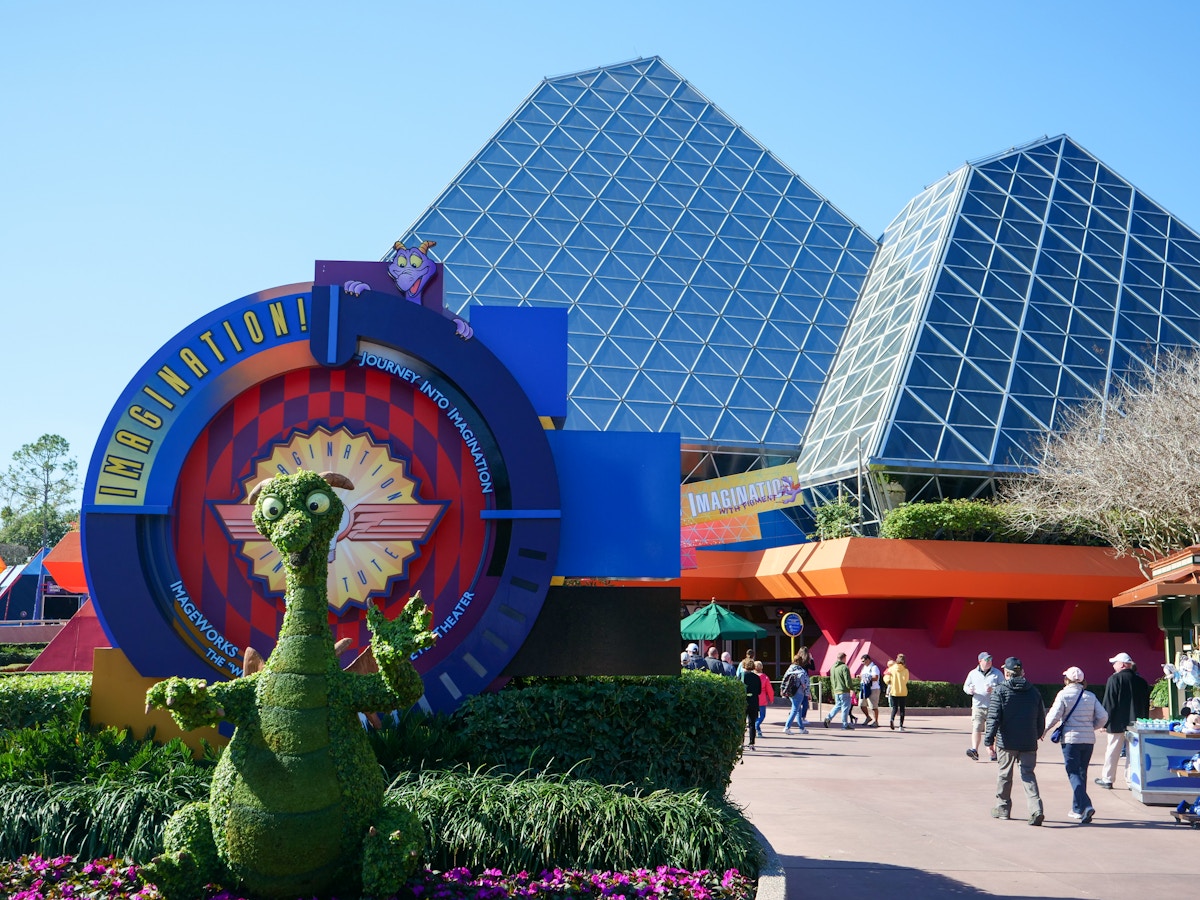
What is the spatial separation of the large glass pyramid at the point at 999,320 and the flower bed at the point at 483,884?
2293 centimetres

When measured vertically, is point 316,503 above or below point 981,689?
above

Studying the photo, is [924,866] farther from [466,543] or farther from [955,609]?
[955,609]

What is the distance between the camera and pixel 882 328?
33750 mm

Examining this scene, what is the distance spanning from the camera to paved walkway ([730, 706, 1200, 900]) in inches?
309

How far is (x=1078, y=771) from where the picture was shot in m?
10.8

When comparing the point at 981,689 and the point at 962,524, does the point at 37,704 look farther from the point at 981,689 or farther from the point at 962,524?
the point at 962,524

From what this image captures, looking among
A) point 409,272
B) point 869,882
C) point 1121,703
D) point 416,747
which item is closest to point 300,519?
point 416,747

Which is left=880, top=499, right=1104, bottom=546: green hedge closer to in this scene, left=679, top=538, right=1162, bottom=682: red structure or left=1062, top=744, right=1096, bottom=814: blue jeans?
left=679, top=538, right=1162, bottom=682: red structure

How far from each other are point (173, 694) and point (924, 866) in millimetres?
5832

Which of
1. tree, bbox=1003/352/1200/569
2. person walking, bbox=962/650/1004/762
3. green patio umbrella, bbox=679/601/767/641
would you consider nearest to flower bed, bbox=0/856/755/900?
person walking, bbox=962/650/1004/762

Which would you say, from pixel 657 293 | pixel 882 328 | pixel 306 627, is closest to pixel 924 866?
pixel 306 627

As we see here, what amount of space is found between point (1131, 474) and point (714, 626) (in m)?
10.2

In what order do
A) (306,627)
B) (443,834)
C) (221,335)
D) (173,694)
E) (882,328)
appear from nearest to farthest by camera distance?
(173,694), (306,627), (443,834), (221,335), (882,328)

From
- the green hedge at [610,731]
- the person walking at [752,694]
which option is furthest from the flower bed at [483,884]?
the person walking at [752,694]
